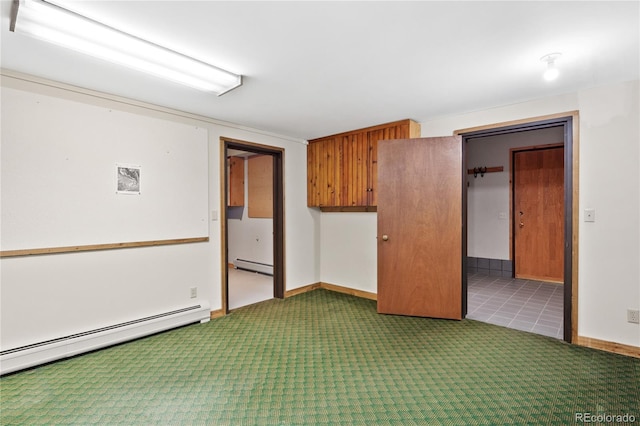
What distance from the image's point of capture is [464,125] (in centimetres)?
351

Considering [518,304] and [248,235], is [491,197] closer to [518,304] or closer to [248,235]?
[518,304]

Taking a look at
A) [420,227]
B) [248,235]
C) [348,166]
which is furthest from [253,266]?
[420,227]

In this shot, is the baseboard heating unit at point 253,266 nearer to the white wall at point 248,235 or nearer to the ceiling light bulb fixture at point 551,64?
the white wall at point 248,235

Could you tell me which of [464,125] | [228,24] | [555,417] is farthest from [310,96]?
[555,417]

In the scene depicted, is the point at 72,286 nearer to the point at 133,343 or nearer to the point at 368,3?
the point at 133,343

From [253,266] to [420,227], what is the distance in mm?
3587

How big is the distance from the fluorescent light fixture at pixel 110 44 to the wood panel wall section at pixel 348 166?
2033 millimetres

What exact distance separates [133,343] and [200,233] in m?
1.20

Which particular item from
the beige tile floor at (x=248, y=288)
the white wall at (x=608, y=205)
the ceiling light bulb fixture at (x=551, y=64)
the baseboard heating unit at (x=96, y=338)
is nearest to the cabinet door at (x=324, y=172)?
the beige tile floor at (x=248, y=288)

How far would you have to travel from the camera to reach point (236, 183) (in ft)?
20.6

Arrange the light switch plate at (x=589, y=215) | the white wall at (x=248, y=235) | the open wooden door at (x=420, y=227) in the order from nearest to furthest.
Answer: the light switch plate at (x=589, y=215), the open wooden door at (x=420, y=227), the white wall at (x=248, y=235)

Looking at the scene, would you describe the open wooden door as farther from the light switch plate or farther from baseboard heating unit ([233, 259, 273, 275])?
baseboard heating unit ([233, 259, 273, 275])

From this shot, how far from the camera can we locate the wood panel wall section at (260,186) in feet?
18.6

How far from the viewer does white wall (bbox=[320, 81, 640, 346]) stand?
2.61 meters
